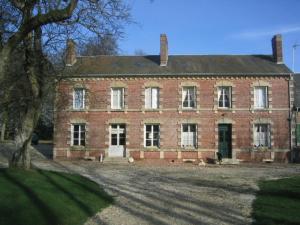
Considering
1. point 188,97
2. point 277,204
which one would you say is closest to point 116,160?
point 188,97

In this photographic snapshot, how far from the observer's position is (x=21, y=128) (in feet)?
51.7

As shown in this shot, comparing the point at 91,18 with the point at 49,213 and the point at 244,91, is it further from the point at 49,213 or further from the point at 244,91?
the point at 244,91

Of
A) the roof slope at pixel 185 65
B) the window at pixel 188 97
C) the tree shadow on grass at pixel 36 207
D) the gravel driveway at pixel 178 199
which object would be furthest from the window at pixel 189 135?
the tree shadow on grass at pixel 36 207

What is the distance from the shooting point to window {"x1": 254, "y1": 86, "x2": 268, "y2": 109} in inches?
1163

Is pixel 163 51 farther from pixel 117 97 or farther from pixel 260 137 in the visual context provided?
pixel 260 137

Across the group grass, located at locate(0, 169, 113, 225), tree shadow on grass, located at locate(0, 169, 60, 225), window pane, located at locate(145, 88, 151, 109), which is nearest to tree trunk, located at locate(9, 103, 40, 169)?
grass, located at locate(0, 169, 113, 225)

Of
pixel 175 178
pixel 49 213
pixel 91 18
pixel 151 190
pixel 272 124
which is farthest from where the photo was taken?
pixel 272 124

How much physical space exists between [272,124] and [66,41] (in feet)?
59.5

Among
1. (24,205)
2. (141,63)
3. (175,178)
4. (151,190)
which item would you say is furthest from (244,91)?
(24,205)

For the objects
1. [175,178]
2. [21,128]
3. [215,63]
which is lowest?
[175,178]

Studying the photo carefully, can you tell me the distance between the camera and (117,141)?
29922 millimetres

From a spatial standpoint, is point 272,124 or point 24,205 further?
point 272,124

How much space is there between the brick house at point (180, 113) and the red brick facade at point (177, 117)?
6 cm

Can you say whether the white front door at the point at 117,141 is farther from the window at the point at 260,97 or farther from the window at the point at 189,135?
the window at the point at 260,97
